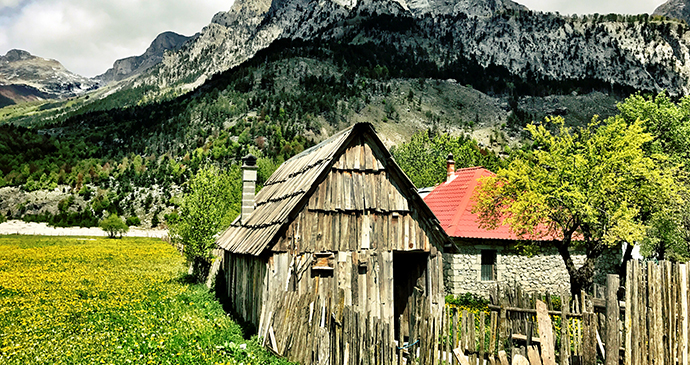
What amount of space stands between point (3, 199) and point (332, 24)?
127 metres

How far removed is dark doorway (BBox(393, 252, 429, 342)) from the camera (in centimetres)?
1422

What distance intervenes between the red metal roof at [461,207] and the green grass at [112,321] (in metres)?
12.0

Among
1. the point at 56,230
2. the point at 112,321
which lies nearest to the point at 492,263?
the point at 112,321

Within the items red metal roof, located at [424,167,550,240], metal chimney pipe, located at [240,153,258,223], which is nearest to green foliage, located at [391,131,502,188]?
red metal roof, located at [424,167,550,240]

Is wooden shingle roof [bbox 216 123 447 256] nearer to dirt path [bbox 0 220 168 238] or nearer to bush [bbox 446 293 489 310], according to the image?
bush [bbox 446 293 489 310]

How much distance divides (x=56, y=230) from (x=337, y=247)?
65507 millimetres

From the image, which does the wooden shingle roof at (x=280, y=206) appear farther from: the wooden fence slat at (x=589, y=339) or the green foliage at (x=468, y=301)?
the green foliage at (x=468, y=301)

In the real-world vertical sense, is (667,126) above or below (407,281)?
above

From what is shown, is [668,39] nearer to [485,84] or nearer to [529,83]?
[529,83]

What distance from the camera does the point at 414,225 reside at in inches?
539

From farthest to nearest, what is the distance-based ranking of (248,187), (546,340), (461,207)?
(461,207) → (248,187) → (546,340)

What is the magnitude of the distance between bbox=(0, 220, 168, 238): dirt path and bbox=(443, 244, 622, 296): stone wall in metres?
A: 49.1

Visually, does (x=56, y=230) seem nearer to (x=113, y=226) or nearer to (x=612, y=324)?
(x=113, y=226)

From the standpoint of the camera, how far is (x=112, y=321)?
40.7ft
